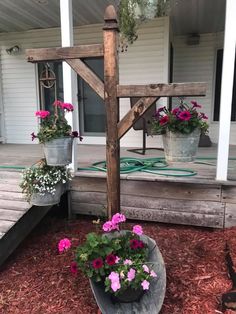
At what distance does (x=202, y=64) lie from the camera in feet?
17.2

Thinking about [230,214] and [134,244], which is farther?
[230,214]

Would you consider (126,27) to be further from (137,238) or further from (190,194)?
(137,238)

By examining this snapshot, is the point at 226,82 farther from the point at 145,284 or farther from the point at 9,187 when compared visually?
the point at 9,187

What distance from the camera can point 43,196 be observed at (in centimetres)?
241

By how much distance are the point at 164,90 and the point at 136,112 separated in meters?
0.21

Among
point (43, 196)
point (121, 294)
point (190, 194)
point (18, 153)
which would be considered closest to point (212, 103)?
point (190, 194)

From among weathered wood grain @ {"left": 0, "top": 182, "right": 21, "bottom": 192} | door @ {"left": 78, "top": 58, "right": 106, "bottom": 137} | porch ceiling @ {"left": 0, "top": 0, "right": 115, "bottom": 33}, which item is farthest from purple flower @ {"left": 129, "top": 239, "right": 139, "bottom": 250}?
door @ {"left": 78, "top": 58, "right": 106, "bottom": 137}

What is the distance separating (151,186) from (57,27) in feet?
11.9

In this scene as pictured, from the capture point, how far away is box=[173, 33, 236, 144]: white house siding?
5166 mm

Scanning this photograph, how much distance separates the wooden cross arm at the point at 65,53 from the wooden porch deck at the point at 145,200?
1.35m

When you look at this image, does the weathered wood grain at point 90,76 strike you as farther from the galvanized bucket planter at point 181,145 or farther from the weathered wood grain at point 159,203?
the weathered wood grain at point 159,203

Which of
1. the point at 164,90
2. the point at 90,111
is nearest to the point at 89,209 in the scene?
the point at 164,90

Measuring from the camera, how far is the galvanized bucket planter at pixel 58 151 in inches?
86.0

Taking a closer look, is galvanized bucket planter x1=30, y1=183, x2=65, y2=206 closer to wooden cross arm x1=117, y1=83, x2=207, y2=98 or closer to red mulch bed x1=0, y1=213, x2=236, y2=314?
red mulch bed x1=0, y1=213, x2=236, y2=314
